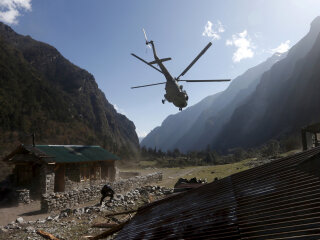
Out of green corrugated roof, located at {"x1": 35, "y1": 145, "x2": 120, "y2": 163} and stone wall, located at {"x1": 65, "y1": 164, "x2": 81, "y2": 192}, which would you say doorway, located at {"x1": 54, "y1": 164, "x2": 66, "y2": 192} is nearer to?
stone wall, located at {"x1": 65, "y1": 164, "x2": 81, "y2": 192}

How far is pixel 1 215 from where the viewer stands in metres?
17.2

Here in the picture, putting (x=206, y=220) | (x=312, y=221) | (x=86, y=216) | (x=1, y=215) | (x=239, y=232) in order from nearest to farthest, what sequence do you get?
(x=312, y=221), (x=239, y=232), (x=206, y=220), (x=86, y=216), (x=1, y=215)

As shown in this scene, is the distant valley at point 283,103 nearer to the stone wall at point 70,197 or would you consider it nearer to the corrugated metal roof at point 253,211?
the stone wall at point 70,197

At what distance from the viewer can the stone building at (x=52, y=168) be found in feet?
73.2

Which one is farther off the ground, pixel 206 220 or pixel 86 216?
pixel 206 220

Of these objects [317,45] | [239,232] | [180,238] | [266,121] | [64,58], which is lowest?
[180,238]

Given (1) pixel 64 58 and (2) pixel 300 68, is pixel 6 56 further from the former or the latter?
(2) pixel 300 68

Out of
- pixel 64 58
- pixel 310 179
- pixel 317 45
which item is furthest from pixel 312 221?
pixel 64 58

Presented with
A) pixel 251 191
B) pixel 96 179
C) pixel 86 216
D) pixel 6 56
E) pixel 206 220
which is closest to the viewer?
pixel 206 220

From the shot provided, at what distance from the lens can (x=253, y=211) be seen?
15.4ft

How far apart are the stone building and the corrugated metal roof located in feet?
60.6

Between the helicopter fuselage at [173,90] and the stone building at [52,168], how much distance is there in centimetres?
1408

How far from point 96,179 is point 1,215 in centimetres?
1219

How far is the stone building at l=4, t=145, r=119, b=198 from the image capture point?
22.3 meters
